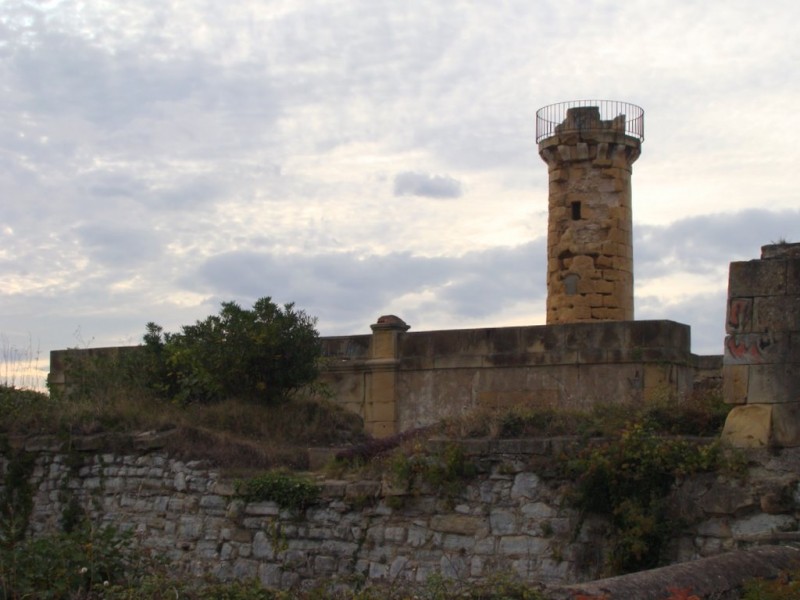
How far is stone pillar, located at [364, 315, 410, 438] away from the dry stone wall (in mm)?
5623

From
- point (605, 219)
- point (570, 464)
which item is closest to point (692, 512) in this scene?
point (570, 464)

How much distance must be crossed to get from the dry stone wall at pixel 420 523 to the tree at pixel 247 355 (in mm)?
2303

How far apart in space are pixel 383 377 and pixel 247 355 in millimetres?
3505

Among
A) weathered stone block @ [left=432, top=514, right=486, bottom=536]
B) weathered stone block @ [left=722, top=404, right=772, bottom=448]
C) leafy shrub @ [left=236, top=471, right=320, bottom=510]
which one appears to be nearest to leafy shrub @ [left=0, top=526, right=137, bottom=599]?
leafy shrub @ [left=236, top=471, right=320, bottom=510]

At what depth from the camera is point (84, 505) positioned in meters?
13.1

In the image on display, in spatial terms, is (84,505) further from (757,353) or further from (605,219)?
(605,219)

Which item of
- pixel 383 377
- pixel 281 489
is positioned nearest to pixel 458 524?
pixel 281 489

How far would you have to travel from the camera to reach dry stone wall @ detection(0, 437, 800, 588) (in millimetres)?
8703

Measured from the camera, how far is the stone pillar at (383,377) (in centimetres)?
1777

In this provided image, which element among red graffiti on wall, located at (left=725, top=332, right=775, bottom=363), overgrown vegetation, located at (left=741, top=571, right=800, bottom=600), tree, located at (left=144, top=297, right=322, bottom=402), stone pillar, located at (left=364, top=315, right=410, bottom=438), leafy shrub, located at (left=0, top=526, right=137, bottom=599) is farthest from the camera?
stone pillar, located at (left=364, top=315, right=410, bottom=438)

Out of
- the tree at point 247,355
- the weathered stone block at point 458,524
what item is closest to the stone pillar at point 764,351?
the weathered stone block at point 458,524

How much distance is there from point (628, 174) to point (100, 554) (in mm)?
15015

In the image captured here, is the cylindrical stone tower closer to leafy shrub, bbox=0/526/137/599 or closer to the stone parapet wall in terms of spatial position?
the stone parapet wall

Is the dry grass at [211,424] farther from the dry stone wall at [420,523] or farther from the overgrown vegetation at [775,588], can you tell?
the overgrown vegetation at [775,588]
